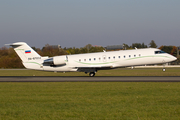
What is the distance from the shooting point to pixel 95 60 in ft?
98.9

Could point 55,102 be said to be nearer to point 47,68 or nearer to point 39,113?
point 39,113

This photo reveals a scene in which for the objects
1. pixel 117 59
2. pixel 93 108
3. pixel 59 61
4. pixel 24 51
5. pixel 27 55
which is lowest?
pixel 93 108

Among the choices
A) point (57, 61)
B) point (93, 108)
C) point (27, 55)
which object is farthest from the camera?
point (27, 55)

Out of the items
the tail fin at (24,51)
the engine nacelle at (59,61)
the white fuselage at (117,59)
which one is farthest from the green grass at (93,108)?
the tail fin at (24,51)

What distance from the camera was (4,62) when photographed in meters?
83.3

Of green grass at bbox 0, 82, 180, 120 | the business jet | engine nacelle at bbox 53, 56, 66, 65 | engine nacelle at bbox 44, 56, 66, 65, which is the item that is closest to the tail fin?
the business jet

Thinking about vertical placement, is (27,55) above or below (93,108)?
above

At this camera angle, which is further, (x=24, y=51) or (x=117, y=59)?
(x=24, y=51)

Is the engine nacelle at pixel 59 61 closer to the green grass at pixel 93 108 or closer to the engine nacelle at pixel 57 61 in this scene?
the engine nacelle at pixel 57 61

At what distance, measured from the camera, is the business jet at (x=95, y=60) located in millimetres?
29516

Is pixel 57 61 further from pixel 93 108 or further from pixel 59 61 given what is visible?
pixel 93 108

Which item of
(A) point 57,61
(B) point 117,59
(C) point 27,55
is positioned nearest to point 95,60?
(B) point 117,59

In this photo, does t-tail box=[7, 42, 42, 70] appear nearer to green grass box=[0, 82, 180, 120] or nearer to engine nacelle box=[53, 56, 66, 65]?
engine nacelle box=[53, 56, 66, 65]

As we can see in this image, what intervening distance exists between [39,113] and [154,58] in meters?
22.9
